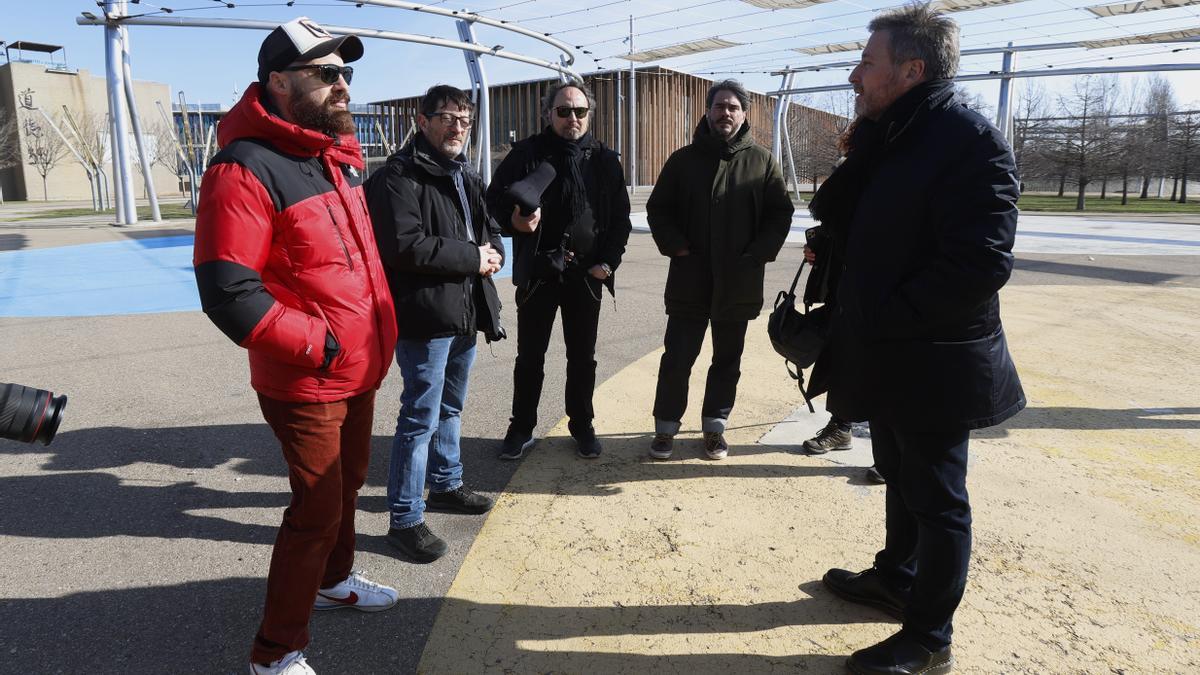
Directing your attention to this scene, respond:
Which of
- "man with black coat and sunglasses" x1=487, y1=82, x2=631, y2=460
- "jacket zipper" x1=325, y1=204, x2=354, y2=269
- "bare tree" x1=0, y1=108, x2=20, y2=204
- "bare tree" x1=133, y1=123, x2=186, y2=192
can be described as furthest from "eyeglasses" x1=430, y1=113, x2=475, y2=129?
"bare tree" x1=0, y1=108, x2=20, y2=204

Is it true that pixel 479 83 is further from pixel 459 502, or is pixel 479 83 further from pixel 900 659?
pixel 900 659

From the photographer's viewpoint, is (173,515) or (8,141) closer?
(173,515)

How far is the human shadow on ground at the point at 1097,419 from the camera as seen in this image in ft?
15.2

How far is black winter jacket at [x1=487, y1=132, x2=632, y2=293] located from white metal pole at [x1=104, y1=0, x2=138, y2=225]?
17.8m

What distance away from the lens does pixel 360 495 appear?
376cm

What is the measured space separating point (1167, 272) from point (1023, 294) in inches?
156

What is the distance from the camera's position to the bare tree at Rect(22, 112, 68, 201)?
4700 cm

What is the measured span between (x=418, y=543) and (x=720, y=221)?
2312mm

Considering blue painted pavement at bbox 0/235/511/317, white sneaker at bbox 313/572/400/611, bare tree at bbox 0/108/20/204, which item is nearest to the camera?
white sneaker at bbox 313/572/400/611

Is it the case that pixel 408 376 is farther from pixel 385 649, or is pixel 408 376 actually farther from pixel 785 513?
pixel 785 513

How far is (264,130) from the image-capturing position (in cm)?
209

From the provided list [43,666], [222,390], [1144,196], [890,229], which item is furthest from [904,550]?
[1144,196]

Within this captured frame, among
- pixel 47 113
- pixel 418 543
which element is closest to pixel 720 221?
pixel 418 543

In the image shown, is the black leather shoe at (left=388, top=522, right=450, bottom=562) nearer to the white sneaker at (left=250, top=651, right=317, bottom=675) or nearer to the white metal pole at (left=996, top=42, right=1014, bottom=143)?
the white sneaker at (left=250, top=651, right=317, bottom=675)
